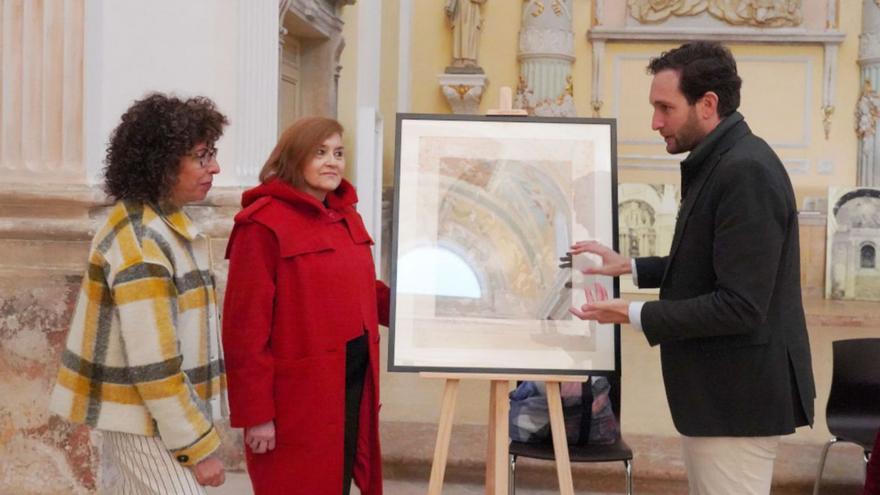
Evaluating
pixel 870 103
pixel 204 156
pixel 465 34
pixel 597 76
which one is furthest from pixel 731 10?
pixel 204 156

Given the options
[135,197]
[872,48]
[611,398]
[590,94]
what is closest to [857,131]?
[872,48]

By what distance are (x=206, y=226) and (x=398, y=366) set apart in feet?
5.73

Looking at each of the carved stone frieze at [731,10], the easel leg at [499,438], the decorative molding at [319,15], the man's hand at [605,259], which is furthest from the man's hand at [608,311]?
the carved stone frieze at [731,10]

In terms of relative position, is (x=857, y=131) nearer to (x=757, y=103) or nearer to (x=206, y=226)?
(x=757, y=103)

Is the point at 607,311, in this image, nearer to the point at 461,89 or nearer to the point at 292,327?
the point at 292,327

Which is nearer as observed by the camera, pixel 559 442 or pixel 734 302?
pixel 734 302

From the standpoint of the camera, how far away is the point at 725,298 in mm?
2279

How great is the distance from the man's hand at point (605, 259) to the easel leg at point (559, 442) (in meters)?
0.38

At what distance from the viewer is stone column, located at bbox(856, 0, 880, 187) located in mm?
10539

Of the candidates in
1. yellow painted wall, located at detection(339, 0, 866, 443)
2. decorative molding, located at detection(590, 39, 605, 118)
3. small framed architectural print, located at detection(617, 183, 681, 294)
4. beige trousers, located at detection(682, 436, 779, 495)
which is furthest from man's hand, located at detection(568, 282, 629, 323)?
decorative molding, located at detection(590, 39, 605, 118)

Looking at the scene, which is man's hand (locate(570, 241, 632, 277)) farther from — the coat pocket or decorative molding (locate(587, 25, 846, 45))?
decorative molding (locate(587, 25, 846, 45))

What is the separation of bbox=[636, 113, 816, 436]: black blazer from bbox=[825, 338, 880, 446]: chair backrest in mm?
1845

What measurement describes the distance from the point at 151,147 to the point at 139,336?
41cm

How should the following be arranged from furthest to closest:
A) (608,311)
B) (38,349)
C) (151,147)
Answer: (38,349) → (608,311) → (151,147)
